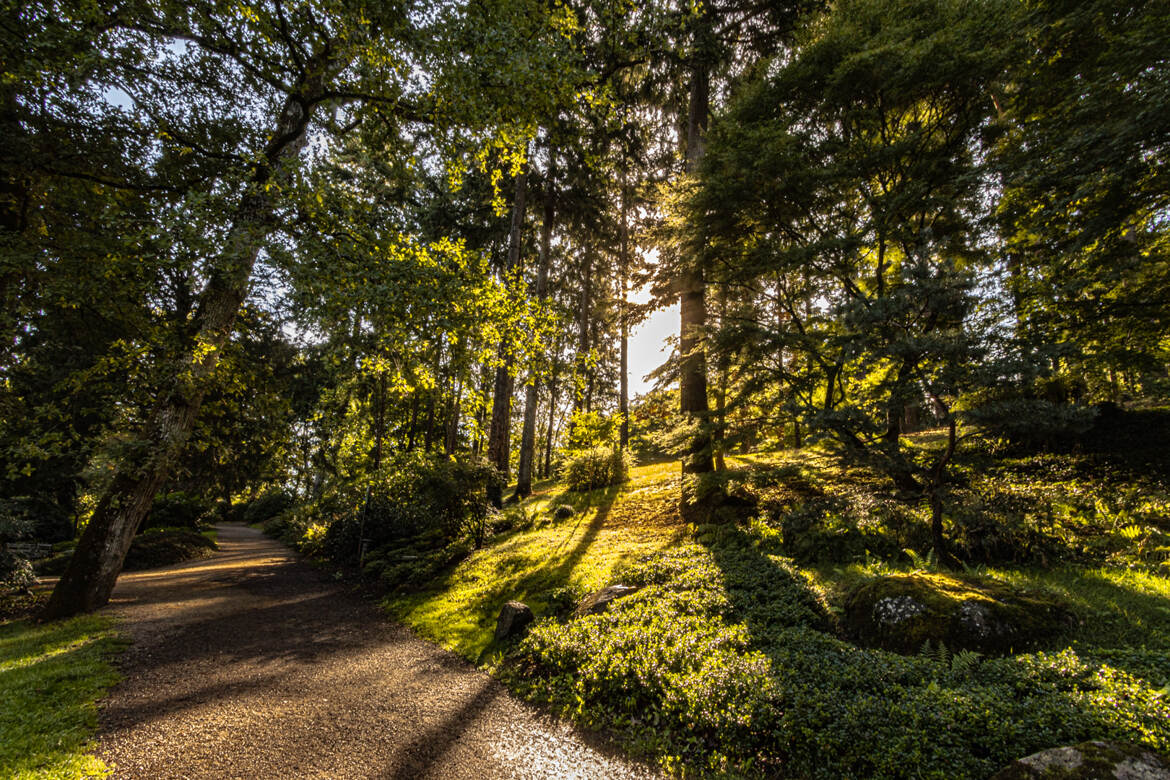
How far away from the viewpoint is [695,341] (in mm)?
10008

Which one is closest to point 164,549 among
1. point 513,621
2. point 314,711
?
point 314,711

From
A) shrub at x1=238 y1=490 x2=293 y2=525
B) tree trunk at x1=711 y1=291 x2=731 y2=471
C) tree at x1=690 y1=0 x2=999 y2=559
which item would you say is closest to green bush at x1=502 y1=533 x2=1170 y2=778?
tree at x1=690 y1=0 x2=999 y2=559

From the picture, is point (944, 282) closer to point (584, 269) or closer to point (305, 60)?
point (305, 60)

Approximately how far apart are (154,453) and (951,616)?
37.2 ft

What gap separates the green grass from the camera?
3205 mm

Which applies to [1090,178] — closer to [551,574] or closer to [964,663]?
[964,663]

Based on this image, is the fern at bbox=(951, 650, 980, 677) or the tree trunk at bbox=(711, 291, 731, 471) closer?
the fern at bbox=(951, 650, 980, 677)

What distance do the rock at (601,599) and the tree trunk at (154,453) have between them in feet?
23.6

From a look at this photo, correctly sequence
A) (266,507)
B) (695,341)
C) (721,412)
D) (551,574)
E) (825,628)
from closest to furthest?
1. (825,628)
2. (551,574)
3. (721,412)
4. (695,341)
5. (266,507)

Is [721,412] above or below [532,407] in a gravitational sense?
below

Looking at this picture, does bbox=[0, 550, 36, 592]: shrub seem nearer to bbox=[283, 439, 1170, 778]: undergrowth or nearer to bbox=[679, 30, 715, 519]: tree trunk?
bbox=[283, 439, 1170, 778]: undergrowth

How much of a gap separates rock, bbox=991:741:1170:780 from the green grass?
6451 mm

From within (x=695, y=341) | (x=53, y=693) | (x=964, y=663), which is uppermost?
(x=695, y=341)

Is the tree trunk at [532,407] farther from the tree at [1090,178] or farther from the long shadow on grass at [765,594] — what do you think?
the tree at [1090,178]
